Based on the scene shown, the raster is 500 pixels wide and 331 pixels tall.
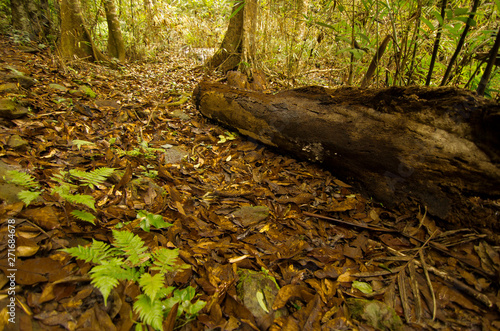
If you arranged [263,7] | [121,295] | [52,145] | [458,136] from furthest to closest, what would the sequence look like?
1. [263,7]
2. [52,145]
3. [458,136]
4. [121,295]

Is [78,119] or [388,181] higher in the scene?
[78,119]

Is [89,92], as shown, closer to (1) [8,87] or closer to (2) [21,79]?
(2) [21,79]

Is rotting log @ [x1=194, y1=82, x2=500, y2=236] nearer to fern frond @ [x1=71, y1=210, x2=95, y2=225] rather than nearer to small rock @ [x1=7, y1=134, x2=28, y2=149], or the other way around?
fern frond @ [x1=71, y1=210, x2=95, y2=225]

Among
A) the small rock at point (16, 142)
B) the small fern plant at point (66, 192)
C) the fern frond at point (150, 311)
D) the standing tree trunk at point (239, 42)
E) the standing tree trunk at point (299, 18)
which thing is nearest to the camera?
the fern frond at point (150, 311)

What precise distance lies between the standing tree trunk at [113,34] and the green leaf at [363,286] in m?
8.29

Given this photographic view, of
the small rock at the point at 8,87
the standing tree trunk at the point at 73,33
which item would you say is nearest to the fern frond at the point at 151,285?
the small rock at the point at 8,87

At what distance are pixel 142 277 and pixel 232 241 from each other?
2.86 feet

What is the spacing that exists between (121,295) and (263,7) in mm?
6347

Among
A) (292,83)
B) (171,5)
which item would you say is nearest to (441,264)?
(292,83)

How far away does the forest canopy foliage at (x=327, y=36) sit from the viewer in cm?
273

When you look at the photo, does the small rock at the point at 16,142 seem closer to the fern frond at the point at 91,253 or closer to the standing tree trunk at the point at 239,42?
the fern frond at the point at 91,253

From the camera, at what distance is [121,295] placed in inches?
52.7

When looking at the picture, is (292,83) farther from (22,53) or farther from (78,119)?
(22,53)

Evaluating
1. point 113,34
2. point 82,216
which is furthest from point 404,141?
point 113,34
